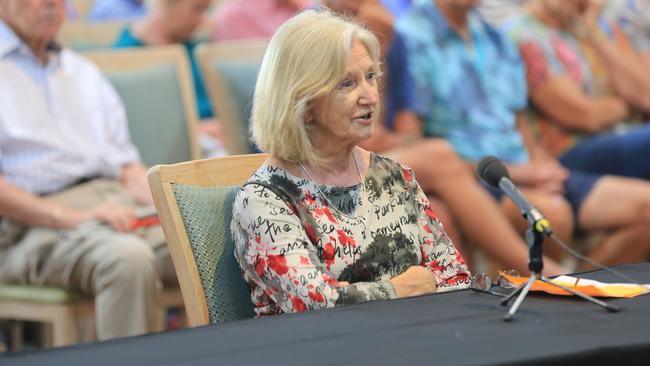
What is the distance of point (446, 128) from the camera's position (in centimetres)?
350

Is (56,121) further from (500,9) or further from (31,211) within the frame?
(500,9)

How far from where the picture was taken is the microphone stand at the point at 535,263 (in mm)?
1465

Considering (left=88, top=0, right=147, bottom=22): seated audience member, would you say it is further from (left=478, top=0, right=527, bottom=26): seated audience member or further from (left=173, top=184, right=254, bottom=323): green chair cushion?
(left=173, top=184, right=254, bottom=323): green chair cushion

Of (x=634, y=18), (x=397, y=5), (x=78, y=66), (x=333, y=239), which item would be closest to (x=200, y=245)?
(x=333, y=239)

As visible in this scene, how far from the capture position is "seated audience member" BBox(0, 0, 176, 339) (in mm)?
2707

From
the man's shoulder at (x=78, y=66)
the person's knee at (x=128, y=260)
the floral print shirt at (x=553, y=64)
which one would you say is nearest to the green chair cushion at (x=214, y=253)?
the person's knee at (x=128, y=260)

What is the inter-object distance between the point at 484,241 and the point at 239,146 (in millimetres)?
799

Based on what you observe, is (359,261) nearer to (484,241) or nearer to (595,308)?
(595,308)

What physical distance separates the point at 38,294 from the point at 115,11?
1596mm

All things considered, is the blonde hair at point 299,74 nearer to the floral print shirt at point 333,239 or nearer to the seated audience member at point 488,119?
the floral print shirt at point 333,239

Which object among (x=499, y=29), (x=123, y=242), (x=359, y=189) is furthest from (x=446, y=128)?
(x=359, y=189)

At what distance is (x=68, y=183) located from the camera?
2936 mm

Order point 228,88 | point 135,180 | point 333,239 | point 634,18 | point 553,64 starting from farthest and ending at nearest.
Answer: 1. point 634,18
2. point 553,64
3. point 228,88
4. point 135,180
5. point 333,239

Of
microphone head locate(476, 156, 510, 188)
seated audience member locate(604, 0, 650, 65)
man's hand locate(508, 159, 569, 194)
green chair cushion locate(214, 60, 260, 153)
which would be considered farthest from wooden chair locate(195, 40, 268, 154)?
seated audience member locate(604, 0, 650, 65)
